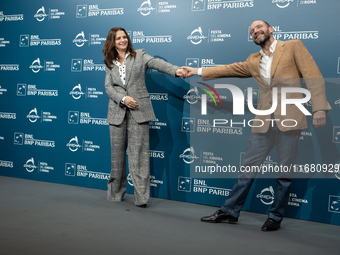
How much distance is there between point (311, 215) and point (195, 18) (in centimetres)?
223

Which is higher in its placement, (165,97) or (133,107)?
(165,97)

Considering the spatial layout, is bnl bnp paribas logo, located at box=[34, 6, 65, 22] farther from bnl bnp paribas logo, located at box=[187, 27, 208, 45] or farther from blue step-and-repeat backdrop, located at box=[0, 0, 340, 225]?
bnl bnp paribas logo, located at box=[187, 27, 208, 45]

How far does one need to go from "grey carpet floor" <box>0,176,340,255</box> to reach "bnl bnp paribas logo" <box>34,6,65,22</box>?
2.24 m

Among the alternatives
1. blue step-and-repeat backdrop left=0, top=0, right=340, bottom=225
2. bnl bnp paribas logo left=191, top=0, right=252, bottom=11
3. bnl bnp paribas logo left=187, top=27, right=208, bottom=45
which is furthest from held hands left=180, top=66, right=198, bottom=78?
bnl bnp paribas logo left=191, top=0, right=252, bottom=11

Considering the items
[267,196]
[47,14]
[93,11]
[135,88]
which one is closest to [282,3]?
[135,88]

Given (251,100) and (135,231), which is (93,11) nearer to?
(251,100)

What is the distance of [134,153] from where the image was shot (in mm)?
3492

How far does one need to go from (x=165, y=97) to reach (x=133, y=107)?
533mm

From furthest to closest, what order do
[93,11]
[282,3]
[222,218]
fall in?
[93,11] → [282,3] → [222,218]

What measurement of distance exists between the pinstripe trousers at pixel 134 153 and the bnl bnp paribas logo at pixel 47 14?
183 cm

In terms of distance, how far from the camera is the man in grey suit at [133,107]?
345 centimetres

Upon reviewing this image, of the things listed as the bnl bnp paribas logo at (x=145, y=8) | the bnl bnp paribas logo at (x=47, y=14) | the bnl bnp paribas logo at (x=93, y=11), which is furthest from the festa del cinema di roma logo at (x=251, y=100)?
the bnl bnp paribas logo at (x=47, y=14)

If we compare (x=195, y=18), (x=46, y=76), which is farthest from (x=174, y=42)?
(x=46, y=76)

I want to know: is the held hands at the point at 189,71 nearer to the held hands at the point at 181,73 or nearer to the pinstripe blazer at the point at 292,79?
the held hands at the point at 181,73
